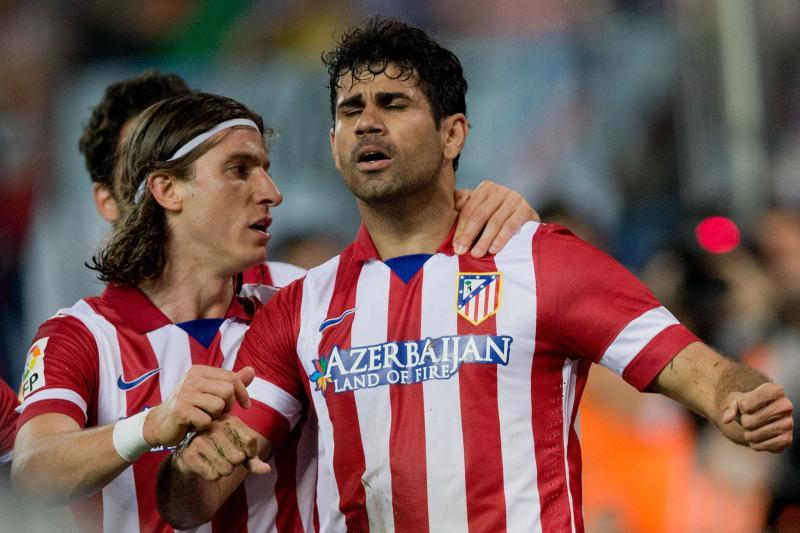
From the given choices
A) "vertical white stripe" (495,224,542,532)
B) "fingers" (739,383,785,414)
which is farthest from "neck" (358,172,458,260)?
"fingers" (739,383,785,414)

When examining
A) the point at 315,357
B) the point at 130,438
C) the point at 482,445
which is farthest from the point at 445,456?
the point at 130,438

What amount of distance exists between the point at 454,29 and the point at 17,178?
9.86ft

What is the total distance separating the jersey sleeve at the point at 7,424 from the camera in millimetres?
3600

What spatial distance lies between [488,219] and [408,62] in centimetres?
51

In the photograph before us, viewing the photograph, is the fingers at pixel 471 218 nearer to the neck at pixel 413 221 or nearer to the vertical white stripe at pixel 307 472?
the neck at pixel 413 221

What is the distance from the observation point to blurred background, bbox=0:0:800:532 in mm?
6477

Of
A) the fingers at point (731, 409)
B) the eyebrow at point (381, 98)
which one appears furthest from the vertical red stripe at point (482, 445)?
the eyebrow at point (381, 98)

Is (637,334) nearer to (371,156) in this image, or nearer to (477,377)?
(477,377)

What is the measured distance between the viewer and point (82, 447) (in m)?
3.00

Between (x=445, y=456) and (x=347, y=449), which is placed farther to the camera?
(x=347, y=449)

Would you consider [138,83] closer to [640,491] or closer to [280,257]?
[280,257]

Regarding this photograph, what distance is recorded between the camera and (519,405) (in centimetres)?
294

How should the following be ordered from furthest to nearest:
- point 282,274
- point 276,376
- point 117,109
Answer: point 117,109
point 282,274
point 276,376

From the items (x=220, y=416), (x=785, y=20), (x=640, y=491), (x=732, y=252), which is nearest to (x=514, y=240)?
(x=220, y=416)
